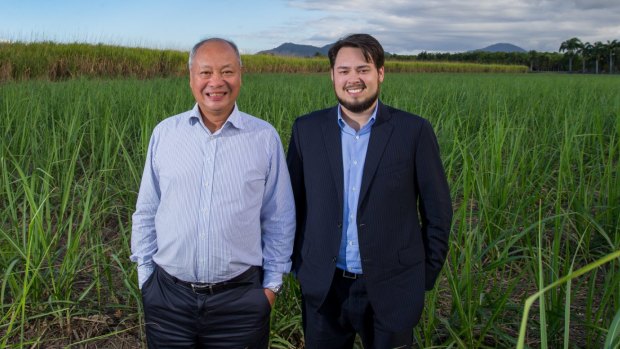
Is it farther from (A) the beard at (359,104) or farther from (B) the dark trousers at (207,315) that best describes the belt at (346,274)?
(A) the beard at (359,104)

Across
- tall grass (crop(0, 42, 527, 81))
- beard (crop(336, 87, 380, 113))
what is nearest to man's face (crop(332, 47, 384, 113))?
beard (crop(336, 87, 380, 113))

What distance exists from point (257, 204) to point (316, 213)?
0.17m

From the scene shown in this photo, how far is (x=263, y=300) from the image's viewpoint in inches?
59.8

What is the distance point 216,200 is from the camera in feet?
4.90

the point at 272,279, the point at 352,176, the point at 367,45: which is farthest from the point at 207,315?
the point at 367,45

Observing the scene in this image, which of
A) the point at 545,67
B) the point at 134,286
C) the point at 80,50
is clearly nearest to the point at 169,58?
the point at 80,50

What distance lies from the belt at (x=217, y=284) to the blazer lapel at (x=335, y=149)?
338 millimetres

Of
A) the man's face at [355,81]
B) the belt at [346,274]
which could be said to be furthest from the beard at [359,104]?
the belt at [346,274]

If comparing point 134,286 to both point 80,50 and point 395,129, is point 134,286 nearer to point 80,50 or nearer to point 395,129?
point 395,129

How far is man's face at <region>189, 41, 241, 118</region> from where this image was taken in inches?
57.3

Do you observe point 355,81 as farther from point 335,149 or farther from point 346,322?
point 346,322

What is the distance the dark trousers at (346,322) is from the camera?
148cm

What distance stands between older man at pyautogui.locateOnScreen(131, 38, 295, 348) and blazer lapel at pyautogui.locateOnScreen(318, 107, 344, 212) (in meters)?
0.15

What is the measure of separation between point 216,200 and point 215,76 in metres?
0.33
